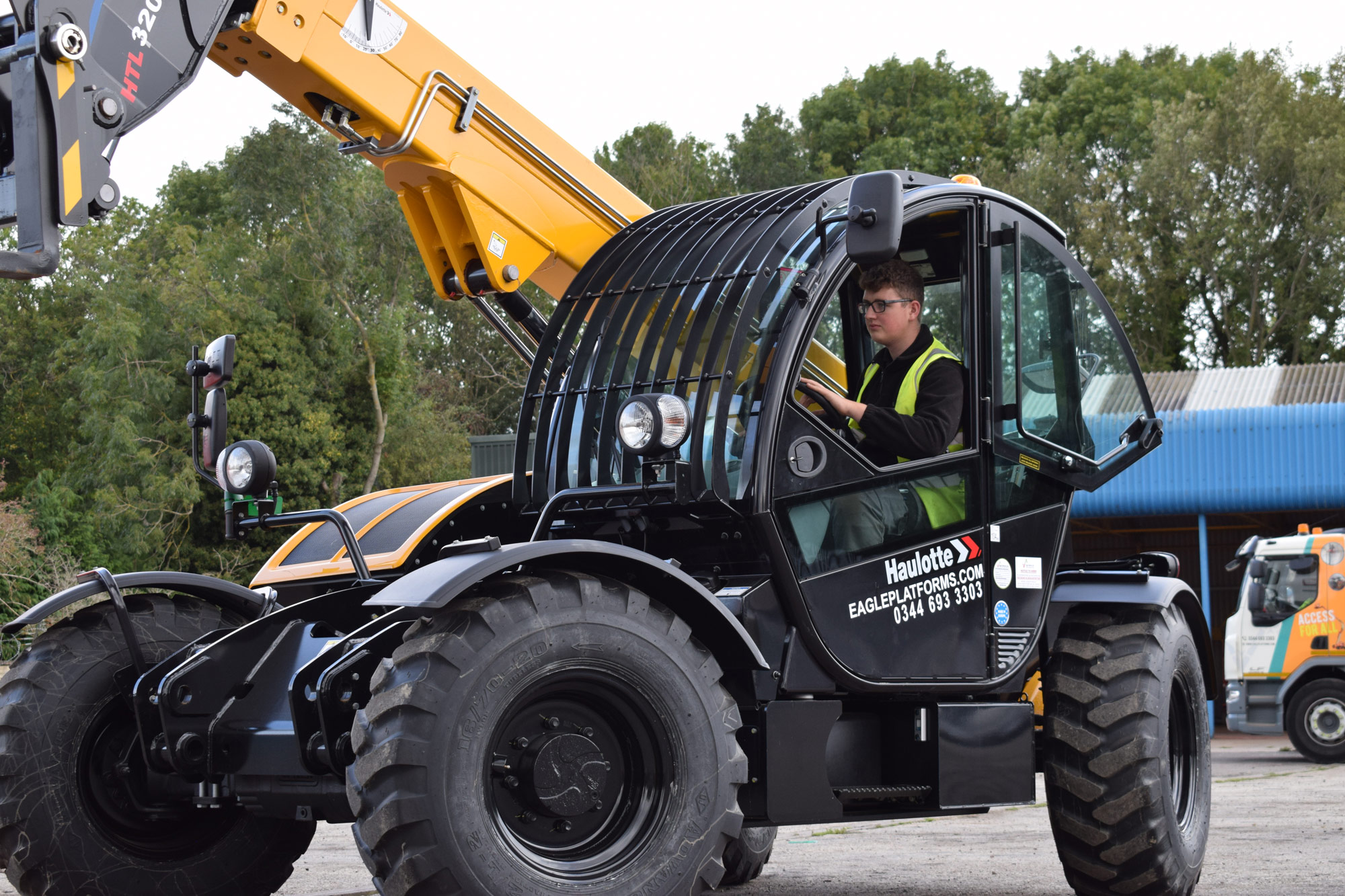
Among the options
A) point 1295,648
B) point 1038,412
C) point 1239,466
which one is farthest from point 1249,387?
point 1038,412

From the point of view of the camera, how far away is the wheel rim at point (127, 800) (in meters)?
5.40

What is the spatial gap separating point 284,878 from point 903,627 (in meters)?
2.56

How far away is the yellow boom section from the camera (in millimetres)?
5754

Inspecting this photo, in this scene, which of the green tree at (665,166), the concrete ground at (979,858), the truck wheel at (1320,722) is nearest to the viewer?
the concrete ground at (979,858)

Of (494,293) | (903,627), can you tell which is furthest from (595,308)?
(903,627)

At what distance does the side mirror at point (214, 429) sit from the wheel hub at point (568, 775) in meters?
1.89

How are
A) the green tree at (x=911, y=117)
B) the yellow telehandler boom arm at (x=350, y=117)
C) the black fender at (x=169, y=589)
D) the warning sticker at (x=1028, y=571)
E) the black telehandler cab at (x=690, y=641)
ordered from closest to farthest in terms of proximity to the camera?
the black telehandler cab at (x=690, y=641), the yellow telehandler boom arm at (x=350, y=117), the black fender at (x=169, y=589), the warning sticker at (x=1028, y=571), the green tree at (x=911, y=117)

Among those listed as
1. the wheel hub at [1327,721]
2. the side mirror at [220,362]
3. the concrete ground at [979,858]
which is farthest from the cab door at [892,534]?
the wheel hub at [1327,721]

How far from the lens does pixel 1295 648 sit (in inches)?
719

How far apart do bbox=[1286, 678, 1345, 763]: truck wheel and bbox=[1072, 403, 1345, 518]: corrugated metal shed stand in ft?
18.0

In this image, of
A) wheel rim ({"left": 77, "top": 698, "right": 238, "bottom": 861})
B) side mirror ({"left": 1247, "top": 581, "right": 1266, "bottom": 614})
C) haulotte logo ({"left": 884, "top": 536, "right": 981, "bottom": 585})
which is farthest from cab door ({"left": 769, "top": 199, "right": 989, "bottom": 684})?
side mirror ({"left": 1247, "top": 581, "right": 1266, "bottom": 614})

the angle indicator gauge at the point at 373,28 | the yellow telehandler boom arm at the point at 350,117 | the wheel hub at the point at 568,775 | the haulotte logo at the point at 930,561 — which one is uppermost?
the angle indicator gauge at the point at 373,28

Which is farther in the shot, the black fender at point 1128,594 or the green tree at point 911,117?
the green tree at point 911,117

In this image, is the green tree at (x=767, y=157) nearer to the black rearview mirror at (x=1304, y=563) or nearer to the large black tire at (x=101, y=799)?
the black rearview mirror at (x=1304, y=563)
